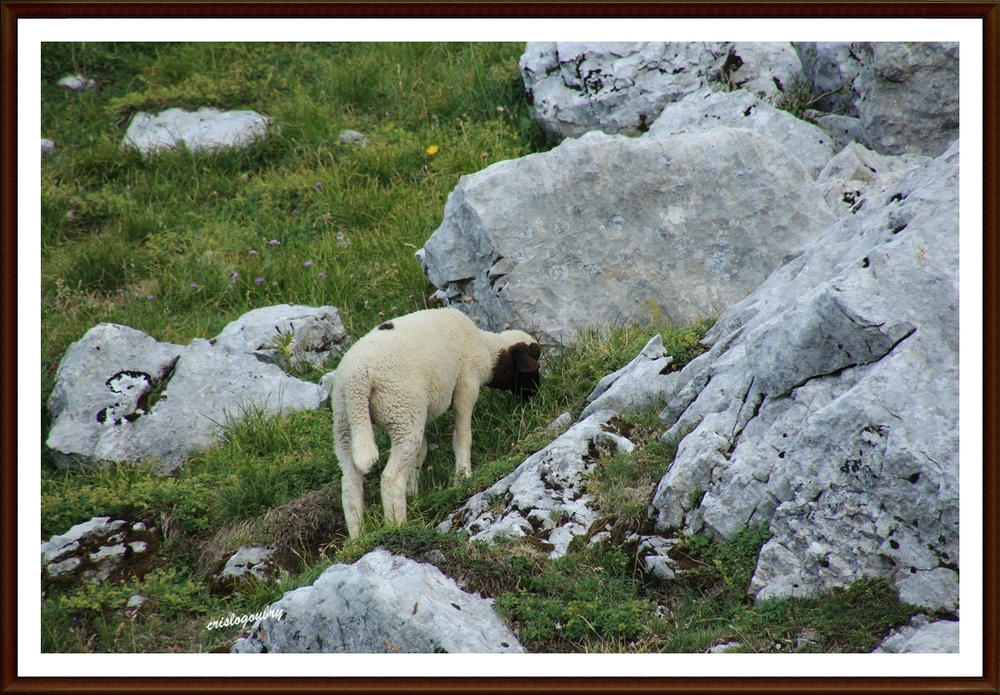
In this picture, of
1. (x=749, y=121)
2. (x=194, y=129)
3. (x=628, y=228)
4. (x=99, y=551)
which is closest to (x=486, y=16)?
(x=628, y=228)

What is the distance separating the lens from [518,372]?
268 inches

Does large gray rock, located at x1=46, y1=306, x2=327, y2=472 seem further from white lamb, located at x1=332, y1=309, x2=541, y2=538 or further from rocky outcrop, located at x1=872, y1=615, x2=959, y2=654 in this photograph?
rocky outcrop, located at x1=872, y1=615, x2=959, y2=654

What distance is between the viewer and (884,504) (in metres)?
3.99

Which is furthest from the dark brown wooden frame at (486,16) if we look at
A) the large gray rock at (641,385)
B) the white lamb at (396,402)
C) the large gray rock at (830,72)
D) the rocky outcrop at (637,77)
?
the rocky outcrop at (637,77)

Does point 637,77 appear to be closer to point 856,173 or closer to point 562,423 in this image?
point 856,173

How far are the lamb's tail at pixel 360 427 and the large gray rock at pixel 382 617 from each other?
3.77 feet

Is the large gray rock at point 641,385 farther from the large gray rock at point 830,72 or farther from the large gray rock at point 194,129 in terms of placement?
the large gray rock at point 194,129

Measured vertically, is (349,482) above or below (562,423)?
below

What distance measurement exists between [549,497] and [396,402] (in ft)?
4.61

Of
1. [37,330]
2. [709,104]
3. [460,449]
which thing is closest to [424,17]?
[37,330]

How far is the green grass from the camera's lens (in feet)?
14.4

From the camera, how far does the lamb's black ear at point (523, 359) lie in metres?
6.77

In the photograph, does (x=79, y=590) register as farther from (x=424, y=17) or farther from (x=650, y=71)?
(x=650, y=71)
